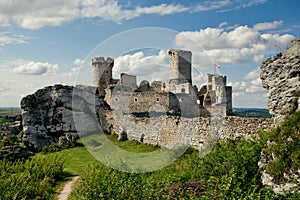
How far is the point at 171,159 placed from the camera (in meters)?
14.8

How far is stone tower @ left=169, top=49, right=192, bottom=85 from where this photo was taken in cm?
3756

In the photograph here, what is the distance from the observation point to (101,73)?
38875 mm

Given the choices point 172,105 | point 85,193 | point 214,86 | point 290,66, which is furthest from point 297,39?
point 214,86

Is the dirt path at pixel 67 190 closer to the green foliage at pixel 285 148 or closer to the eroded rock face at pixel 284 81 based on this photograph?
the green foliage at pixel 285 148

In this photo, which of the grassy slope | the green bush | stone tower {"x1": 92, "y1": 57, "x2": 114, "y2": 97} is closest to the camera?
the green bush

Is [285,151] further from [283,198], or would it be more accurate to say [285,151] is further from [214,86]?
[214,86]

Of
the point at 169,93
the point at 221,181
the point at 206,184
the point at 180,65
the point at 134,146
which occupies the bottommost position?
the point at 134,146

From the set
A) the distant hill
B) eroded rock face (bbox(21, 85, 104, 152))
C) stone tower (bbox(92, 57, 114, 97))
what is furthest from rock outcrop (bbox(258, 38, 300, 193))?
stone tower (bbox(92, 57, 114, 97))

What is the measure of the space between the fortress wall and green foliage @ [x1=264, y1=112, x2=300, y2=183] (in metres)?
2.86

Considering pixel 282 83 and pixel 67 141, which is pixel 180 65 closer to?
pixel 67 141

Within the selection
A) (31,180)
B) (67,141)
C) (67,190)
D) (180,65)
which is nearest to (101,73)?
(180,65)

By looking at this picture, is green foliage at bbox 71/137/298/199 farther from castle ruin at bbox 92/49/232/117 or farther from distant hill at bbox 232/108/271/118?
castle ruin at bbox 92/49/232/117

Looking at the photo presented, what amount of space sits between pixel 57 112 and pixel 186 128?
1220cm

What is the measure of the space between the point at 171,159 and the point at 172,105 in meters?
12.1
